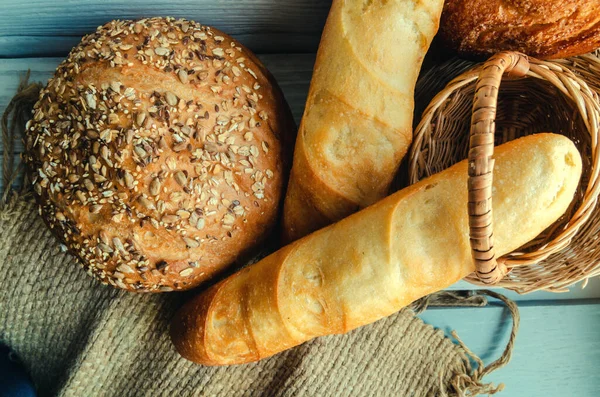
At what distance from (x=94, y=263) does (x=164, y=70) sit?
0.39 meters

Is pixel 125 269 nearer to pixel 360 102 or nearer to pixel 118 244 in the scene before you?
pixel 118 244

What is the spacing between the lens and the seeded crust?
0.95 m

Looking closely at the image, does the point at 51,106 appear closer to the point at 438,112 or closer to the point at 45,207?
the point at 45,207

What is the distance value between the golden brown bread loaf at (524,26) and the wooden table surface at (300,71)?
342 millimetres

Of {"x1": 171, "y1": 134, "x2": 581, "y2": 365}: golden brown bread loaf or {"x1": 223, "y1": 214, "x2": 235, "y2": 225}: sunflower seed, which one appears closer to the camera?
{"x1": 171, "y1": 134, "x2": 581, "y2": 365}: golden brown bread loaf

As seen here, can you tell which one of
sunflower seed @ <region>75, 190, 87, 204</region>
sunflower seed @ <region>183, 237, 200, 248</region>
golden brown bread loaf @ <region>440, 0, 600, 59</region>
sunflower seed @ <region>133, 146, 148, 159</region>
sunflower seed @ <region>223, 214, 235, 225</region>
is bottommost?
sunflower seed @ <region>183, 237, 200, 248</region>

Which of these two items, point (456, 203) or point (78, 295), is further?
point (78, 295)

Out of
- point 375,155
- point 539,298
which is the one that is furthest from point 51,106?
point 539,298

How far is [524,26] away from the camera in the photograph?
97 centimetres

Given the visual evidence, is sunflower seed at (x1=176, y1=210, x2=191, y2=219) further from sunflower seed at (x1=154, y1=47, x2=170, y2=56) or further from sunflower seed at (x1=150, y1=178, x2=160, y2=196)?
sunflower seed at (x1=154, y1=47, x2=170, y2=56)

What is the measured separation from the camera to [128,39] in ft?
3.24

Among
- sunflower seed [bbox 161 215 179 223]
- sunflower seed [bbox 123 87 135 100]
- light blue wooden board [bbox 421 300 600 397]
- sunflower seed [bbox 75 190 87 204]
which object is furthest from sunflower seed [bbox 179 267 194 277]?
light blue wooden board [bbox 421 300 600 397]

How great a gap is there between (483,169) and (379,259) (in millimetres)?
242

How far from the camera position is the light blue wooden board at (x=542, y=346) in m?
1.33
